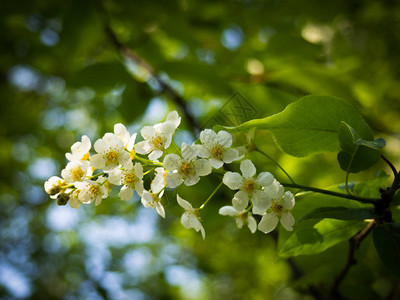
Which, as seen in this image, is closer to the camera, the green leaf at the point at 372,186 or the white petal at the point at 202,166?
the white petal at the point at 202,166

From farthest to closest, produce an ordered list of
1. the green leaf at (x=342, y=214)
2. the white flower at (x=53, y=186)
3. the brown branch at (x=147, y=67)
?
the brown branch at (x=147, y=67), the white flower at (x=53, y=186), the green leaf at (x=342, y=214)

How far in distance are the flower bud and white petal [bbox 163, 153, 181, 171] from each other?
0.25 meters

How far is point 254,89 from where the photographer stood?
1619mm

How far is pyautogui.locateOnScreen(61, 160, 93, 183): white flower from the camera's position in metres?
0.72

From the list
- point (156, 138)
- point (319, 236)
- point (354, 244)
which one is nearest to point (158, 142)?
point (156, 138)

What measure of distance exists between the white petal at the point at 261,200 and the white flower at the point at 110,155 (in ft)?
0.89

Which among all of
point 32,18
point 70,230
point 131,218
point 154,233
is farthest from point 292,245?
point 70,230

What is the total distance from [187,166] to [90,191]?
0.22m

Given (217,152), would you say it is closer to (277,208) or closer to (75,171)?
(277,208)

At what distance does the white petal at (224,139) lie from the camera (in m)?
0.67

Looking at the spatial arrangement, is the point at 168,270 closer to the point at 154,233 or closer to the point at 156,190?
the point at 154,233

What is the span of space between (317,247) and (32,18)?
2.30 m

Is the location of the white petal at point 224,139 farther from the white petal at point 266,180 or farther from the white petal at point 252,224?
the white petal at point 252,224

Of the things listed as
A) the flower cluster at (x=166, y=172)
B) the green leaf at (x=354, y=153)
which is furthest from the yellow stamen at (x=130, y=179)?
the green leaf at (x=354, y=153)
